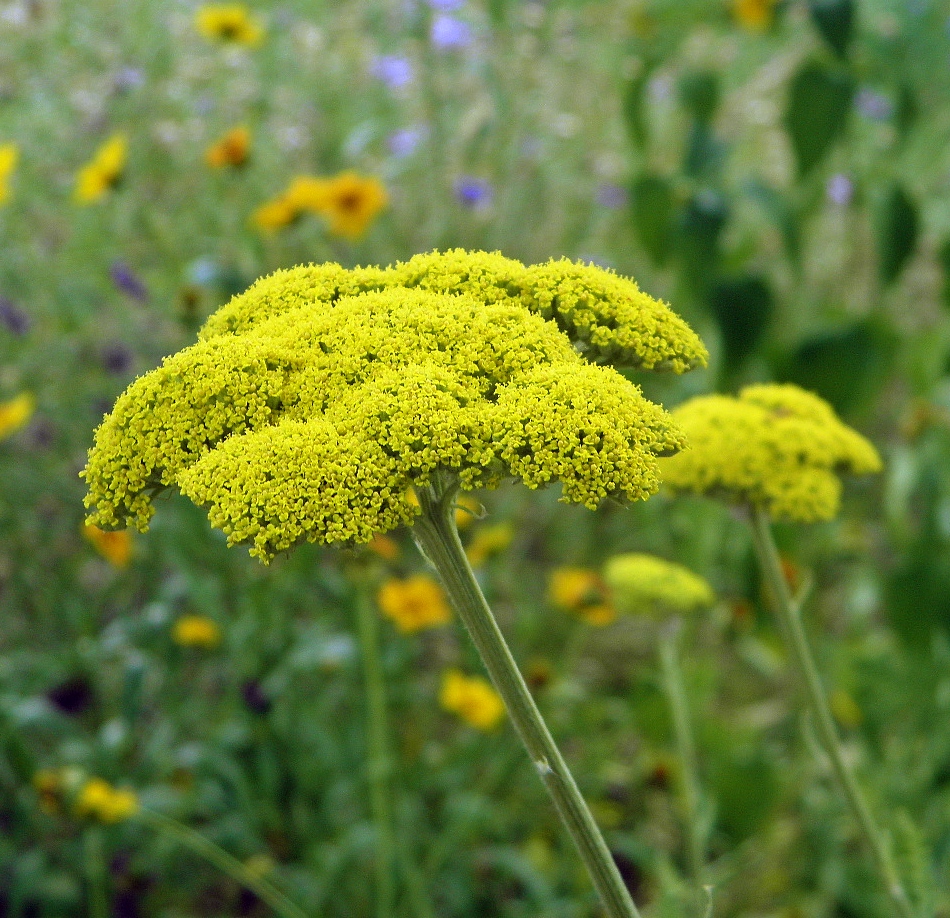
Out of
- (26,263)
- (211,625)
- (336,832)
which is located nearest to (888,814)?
(336,832)

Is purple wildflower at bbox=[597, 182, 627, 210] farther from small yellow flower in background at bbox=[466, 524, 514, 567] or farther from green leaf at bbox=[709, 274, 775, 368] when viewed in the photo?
small yellow flower in background at bbox=[466, 524, 514, 567]

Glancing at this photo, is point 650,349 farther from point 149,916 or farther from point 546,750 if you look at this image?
point 149,916

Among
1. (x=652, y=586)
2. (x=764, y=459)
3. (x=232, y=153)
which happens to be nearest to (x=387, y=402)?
(x=764, y=459)

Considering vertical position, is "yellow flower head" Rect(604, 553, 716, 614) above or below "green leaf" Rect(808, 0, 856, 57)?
below

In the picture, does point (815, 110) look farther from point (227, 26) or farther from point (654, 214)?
point (227, 26)

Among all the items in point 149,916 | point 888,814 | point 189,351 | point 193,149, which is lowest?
point 888,814

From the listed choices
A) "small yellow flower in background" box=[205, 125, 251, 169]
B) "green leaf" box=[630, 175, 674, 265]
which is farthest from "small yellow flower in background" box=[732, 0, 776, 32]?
"small yellow flower in background" box=[205, 125, 251, 169]
